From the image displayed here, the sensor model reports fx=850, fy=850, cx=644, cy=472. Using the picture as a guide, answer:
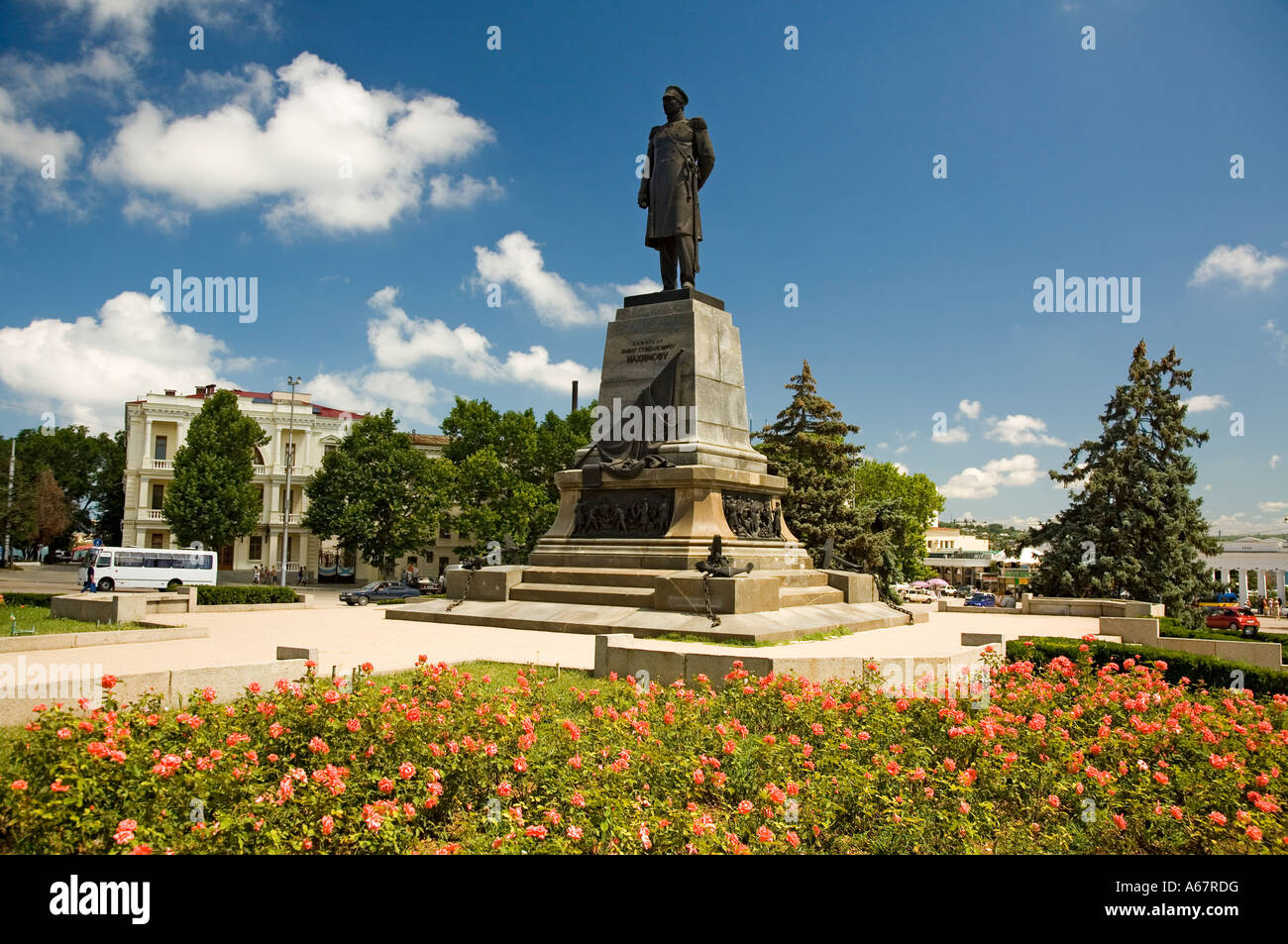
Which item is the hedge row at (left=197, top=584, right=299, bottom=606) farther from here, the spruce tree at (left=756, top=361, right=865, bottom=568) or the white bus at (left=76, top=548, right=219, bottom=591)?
the spruce tree at (left=756, top=361, right=865, bottom=568)

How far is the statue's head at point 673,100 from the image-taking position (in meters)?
21.0

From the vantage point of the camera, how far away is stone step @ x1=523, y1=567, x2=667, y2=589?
56.3 feet

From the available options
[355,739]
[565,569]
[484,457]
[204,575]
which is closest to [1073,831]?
[355,739]

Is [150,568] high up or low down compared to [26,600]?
down

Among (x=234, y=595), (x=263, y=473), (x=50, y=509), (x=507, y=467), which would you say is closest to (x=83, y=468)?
(x=50, y=509)

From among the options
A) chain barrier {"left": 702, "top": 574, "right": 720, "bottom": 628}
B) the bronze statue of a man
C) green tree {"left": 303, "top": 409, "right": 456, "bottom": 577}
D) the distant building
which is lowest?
the distant building

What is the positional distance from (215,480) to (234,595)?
3367cm

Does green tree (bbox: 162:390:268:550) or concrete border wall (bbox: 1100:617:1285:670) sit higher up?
green tree (bbox: 162:390:268:550)

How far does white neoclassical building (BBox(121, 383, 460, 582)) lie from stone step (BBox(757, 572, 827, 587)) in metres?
46.3

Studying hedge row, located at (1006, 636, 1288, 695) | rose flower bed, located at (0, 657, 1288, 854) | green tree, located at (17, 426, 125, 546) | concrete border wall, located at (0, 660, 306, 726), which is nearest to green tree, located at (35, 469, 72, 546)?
green tree, located at (17, 426, 125, 546)

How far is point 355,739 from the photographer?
582cm

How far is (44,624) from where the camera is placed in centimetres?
1527

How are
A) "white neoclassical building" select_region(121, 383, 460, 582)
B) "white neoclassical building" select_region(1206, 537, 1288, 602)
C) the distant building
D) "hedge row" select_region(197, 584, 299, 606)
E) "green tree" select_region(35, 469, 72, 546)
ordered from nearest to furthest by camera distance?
1. "hedge row" select_region(197, 584, 299, 606)
2. "white neoclassical building" select_region(1206, 537, 1288, 602)
3. "white neoclassical building" select_region(121, 383, 460, 582)
4. "green tree" select_region(35, 469, 72, 546)
5. the distant building

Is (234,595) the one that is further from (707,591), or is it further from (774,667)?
(774,667)
